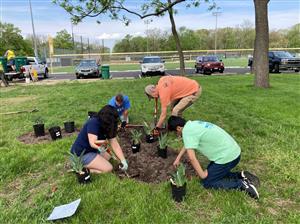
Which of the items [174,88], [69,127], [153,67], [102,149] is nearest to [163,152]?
[102,149]

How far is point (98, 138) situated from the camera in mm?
4012

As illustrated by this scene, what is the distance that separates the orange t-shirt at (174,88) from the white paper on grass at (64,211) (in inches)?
84.2

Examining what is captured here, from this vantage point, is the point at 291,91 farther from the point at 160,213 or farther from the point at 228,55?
the point at 228,55

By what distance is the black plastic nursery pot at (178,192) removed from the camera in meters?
3.27

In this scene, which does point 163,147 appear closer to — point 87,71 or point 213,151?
point 213,151

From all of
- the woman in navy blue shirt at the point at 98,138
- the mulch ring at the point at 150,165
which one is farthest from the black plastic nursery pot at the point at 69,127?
the woman in navy blue shirt at the point at 98,138

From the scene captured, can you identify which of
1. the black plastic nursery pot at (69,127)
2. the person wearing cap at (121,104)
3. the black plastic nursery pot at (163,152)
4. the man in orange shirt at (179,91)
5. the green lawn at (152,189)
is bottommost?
the green lawn at (152,189)

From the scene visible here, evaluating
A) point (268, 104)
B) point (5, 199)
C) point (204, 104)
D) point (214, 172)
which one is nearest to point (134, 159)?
point (214, 172)

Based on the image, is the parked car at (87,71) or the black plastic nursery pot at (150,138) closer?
the black plastic nursery pot at (150,138)

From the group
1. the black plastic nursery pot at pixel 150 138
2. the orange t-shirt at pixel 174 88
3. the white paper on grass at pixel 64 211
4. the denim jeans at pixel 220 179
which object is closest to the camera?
the white paper on grass at pixel 64 211

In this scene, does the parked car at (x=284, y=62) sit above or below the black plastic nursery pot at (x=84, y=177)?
above

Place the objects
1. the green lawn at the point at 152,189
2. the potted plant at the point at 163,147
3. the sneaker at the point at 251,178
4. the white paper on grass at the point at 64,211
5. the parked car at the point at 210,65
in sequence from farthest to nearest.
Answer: the parked car at the point at 210,65 → the potted plant at the point at 163,147 → the sneaker at the point at 251,178 → the green lawn at the point at 152,189 → the white paper on grass at the point at 64,211

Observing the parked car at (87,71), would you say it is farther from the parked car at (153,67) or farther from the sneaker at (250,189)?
the sneaker at (250,189)

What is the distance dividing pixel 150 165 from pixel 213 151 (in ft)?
4.06
